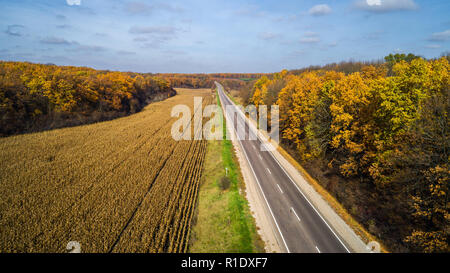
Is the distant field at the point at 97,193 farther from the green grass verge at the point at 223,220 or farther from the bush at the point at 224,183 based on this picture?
the bush at the point at 224,183

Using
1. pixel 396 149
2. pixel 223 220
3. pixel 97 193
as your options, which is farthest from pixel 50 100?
pixel 396 149

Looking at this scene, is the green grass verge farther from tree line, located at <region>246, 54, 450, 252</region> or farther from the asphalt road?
tree line, located at <region>246, 54, 450, 252</region>

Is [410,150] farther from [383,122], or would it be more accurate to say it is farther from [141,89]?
[141,89]

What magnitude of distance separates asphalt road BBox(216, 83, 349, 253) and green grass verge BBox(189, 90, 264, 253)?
2343mm

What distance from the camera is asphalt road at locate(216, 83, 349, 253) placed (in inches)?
571

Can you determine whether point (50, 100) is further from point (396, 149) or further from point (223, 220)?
point (396, 149)

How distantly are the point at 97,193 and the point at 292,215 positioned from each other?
786 inches

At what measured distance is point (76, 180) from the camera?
22.4 meters

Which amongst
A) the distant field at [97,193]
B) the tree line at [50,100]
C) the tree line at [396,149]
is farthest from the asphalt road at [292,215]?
the tree line at [50,100]

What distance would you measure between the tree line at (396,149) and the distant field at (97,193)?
644 inches

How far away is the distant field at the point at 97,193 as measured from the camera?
14.6 m

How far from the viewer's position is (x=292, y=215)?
17.6 m

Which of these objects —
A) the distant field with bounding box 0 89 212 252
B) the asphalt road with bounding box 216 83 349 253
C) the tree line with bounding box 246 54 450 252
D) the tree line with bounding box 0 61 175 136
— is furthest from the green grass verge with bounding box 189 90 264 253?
the tree line with bounding box 0 61 175 136

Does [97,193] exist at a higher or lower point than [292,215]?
higher
